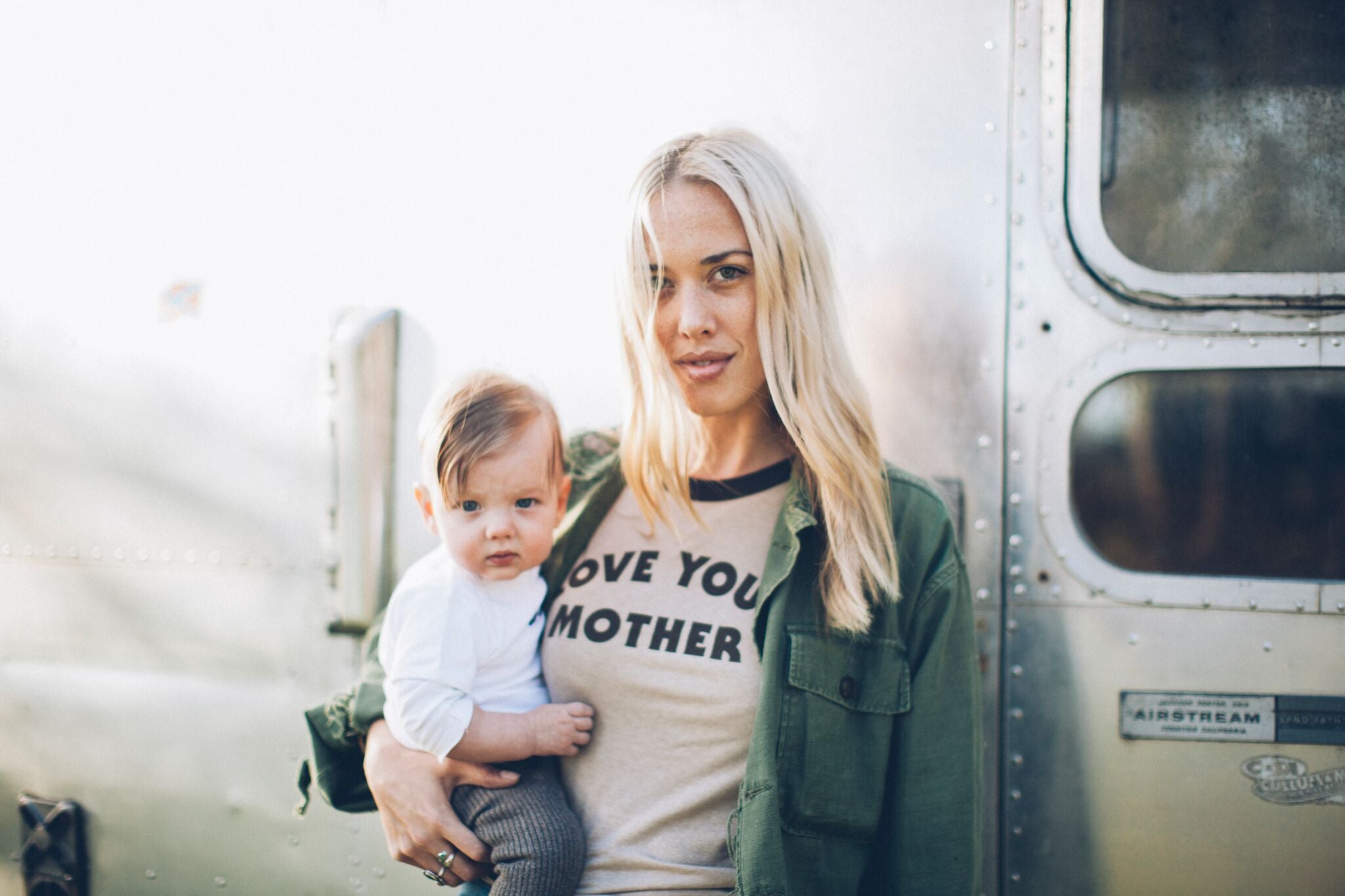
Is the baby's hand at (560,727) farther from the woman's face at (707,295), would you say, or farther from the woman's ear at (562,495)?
the woman's face at (707,295)

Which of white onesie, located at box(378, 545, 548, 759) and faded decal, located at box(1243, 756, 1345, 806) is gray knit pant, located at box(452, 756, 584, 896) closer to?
white onesie, located at box(378, 545, 548, 759)

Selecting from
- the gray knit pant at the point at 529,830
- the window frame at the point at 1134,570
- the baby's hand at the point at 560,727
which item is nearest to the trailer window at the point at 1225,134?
the window frame at the point at 1134,570

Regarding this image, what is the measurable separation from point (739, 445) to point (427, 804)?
33.4 inches

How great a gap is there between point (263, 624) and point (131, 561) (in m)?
0.40

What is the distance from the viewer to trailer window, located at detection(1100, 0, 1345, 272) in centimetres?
176

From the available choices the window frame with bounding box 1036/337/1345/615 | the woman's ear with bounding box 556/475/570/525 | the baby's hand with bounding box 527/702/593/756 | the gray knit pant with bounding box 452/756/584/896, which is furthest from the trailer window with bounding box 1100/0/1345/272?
the gray knit pant with bounding box 452/756/584/896

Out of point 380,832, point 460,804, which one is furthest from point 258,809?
point 460,804

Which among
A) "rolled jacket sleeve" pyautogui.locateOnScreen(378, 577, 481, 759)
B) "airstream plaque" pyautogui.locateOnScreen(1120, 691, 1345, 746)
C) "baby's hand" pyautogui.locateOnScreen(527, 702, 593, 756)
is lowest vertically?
"airstream plaque" pyautogui.locateOnScreen(1120, 691, 1345, 746)

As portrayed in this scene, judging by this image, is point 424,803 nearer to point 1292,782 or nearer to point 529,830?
point 529,830

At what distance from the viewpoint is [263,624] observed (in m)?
2.07

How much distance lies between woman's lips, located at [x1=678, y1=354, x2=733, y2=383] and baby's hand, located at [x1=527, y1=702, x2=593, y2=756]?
0.61 meters

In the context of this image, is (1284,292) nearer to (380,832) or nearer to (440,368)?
(440,368)

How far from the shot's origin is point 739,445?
1648mm

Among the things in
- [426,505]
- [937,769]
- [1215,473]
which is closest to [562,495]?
[426,505]
